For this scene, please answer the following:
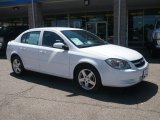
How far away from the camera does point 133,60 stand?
600cm

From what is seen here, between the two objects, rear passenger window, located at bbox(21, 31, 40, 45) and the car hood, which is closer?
the car hood

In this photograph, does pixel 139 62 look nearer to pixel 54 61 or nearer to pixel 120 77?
pixel 120 77

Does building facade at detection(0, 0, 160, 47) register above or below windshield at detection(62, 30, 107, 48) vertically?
above

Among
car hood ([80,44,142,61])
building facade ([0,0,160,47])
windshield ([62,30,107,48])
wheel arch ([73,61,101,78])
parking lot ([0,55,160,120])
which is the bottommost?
parking lot ([0,55,160,120])

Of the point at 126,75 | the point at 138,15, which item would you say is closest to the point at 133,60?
the point at 126,75

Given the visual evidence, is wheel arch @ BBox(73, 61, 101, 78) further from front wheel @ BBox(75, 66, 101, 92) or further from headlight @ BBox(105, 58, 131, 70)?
headlight @ BBox(105, 58, 131, 70)

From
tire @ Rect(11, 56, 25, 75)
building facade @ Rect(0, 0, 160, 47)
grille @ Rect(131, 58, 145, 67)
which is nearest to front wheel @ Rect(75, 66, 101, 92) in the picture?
grille @ Rect(131, 58, 145, 67)

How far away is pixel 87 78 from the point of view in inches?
247

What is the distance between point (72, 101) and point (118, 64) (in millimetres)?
1355

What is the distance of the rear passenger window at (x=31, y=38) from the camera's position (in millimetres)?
7676

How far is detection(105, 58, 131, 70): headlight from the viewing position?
5828mm

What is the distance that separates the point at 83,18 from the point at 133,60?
1695cm

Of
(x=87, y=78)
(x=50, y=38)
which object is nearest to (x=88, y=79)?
(x=87, y=78)

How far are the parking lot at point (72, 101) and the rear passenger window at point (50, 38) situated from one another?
1.17 metres
